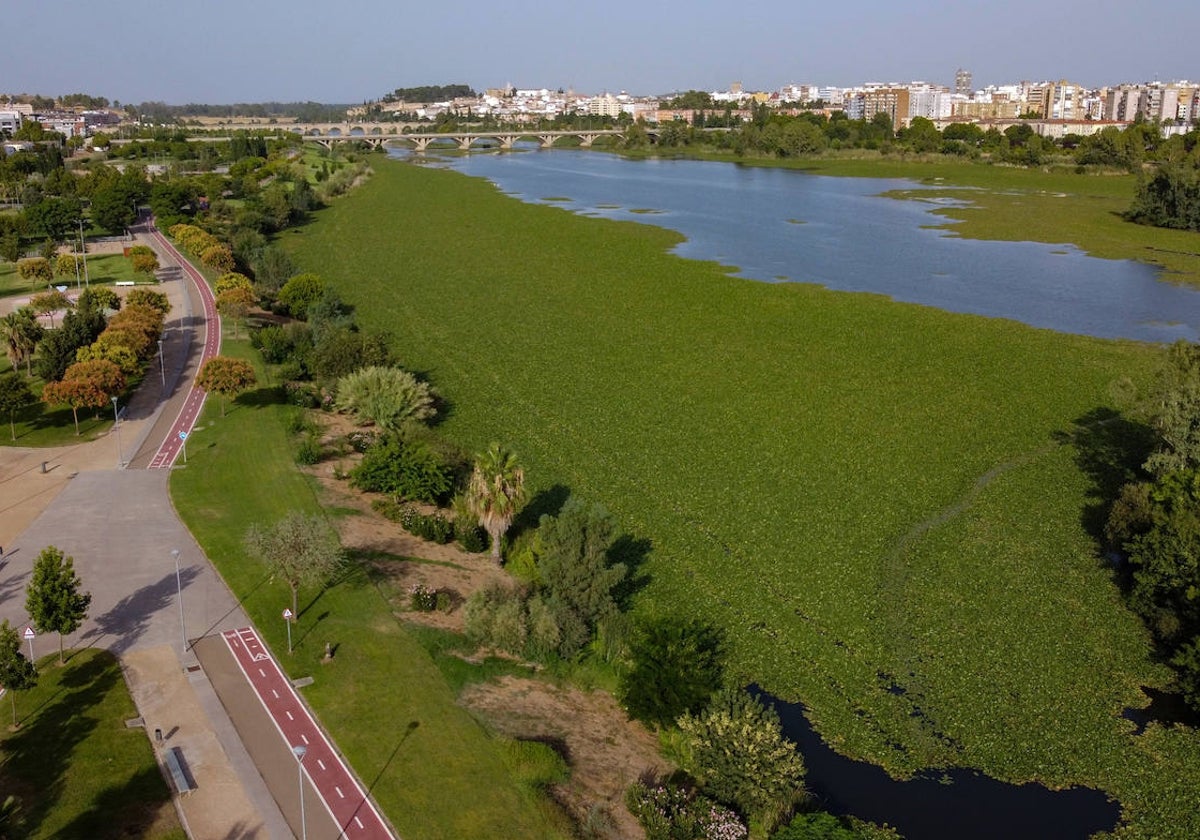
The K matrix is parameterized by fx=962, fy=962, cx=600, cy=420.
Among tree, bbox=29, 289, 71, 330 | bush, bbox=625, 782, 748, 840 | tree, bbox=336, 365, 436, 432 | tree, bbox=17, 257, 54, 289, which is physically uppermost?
tree, bbox=17, 257, 54, 289

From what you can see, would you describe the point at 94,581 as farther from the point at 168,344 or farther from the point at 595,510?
the point at 168,344

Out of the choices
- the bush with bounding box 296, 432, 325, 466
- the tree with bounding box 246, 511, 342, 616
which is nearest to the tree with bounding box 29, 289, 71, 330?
the bush with bounding box 296, 432, 325, 466

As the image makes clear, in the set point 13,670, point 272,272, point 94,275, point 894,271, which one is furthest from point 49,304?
point 894,271

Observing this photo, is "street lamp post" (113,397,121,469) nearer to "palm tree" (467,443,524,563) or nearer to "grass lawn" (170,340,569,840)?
"grass lawn" (170,340,569,840)

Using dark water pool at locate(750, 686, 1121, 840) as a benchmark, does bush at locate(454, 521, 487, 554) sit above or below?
above

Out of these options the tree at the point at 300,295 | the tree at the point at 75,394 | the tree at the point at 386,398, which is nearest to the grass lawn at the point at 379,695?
the tree at the point at 386,398

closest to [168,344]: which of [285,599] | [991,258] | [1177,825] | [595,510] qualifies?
[285,599]

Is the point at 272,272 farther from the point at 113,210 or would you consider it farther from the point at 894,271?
the point at 894,271
